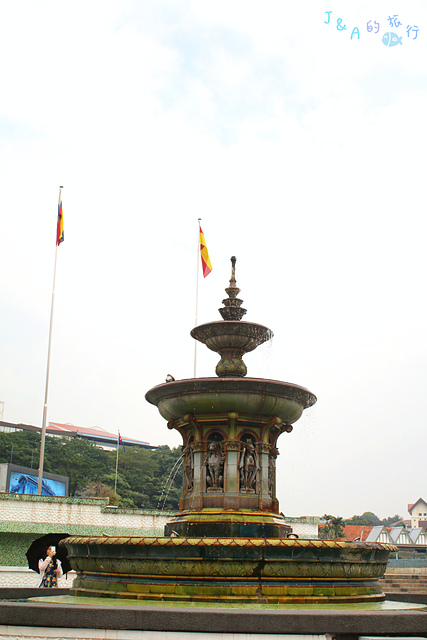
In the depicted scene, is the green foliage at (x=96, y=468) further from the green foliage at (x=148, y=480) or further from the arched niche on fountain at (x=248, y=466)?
the arched niche on fountain at (x=248, y=466)

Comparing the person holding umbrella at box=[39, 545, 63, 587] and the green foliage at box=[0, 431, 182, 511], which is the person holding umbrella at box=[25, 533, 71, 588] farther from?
the green foliage at box=[0, 431, 182, 511]

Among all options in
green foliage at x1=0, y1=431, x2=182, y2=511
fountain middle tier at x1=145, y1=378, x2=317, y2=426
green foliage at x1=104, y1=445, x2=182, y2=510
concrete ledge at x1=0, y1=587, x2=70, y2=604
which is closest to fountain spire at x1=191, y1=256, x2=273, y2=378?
fountain middle tier at x1=145, y1=378, x2=317, y2=426

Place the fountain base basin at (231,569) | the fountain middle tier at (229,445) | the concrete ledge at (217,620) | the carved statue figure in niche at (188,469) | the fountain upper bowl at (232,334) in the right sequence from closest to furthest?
the concrete ledge at (217,620), the fountain base basin at (231,569), the fountain middle tier at (229,445), the carved statue figure in niche at (188,469), the fountain upper bowl at (232,334)

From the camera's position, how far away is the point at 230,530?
34.2 ft

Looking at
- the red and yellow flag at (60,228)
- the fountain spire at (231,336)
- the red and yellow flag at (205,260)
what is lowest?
the fountain spire at (231,336)

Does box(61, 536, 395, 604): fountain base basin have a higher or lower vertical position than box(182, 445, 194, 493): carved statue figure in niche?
lower

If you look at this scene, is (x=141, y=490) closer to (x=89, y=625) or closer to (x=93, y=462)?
(x=93, y=462)

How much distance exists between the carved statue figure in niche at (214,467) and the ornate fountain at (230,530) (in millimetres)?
18

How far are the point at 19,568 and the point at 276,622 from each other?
69.2 feet

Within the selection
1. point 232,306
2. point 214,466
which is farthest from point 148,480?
point 214,466

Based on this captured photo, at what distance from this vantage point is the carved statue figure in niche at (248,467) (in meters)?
11.3

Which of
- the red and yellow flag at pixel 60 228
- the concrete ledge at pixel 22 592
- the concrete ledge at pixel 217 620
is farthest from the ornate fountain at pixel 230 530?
the red and yellow flag at pixel 60 228

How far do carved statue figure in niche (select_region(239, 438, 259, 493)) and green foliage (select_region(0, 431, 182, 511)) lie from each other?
58.3 m

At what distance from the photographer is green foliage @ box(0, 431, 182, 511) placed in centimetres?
7138
